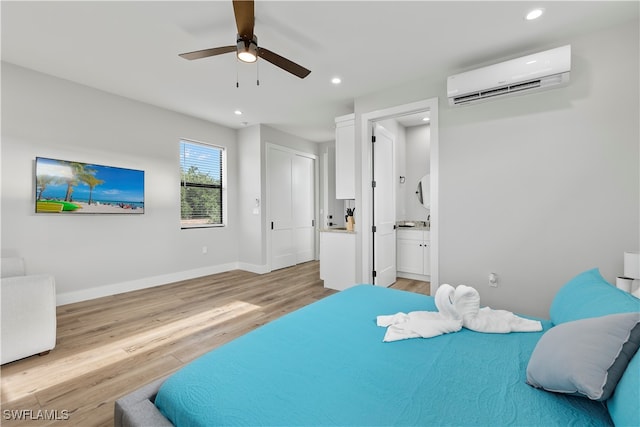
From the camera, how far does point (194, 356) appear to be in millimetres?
2207

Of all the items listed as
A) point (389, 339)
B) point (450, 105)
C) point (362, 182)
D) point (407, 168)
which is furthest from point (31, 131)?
point (407, 168)

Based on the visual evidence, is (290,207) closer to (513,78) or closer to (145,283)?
(145,283)

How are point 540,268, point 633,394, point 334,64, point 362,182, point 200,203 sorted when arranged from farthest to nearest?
point 200,203, point 362,182, point 334,64, point 540,268, point 633,394

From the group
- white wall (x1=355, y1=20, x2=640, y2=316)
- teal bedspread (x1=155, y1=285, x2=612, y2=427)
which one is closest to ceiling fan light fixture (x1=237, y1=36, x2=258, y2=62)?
teal bedspread (x1=155, y1=285, x2=612, y2=427)

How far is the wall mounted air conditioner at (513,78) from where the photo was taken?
238 centimetres

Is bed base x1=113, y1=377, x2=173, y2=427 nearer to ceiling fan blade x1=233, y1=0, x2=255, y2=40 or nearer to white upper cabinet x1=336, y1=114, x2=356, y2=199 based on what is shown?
ceiling fan blade x1=233, y1=0, x2=255, y2=40

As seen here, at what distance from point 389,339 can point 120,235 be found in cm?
399

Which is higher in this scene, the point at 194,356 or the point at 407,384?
the point at 407,384

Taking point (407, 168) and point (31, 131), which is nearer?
point (31, 131)

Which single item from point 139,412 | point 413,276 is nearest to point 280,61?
point 139,412

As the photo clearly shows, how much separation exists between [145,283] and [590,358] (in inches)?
187

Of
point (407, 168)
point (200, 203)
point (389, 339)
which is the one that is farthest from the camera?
point (407, 168)

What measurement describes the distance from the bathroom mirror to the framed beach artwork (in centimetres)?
460

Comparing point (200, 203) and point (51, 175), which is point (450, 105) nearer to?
point (200, 203)
